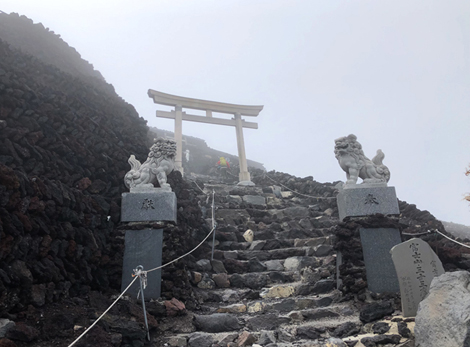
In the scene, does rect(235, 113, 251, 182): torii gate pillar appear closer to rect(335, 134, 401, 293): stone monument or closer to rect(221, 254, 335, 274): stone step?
rect(221, 254, 335, 274): stone step

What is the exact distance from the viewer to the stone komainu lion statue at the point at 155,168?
5336 mm

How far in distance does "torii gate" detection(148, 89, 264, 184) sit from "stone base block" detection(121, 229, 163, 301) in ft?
24.1

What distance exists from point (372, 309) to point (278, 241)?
2.65m

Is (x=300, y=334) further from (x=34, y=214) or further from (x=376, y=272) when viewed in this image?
(x=34, y=214)

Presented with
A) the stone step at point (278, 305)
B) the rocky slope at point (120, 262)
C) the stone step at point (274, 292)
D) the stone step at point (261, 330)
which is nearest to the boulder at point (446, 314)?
the rocky slope at point (120, 262)

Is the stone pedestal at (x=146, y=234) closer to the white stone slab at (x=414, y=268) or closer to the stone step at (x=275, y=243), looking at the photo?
the stone step at (x=275, y=243)

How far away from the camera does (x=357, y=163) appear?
17.6ft

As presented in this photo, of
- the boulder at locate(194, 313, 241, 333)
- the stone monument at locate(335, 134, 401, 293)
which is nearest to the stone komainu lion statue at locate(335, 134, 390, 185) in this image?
the stone monument at locate(335, 134, 401, 293)

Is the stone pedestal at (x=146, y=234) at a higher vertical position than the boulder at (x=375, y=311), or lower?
higher

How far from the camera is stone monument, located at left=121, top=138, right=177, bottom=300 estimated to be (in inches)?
187

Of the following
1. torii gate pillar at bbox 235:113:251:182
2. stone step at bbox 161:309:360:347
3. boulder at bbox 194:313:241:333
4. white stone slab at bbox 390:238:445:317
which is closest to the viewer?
stone step at bbox 161:309:360:347

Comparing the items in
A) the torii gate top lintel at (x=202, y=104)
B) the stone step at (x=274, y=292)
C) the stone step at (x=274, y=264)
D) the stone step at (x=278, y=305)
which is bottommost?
the stone step at (x=278, y=305)

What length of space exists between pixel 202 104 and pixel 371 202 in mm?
9818

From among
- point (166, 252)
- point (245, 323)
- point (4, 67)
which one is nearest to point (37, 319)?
point (166, 252)
